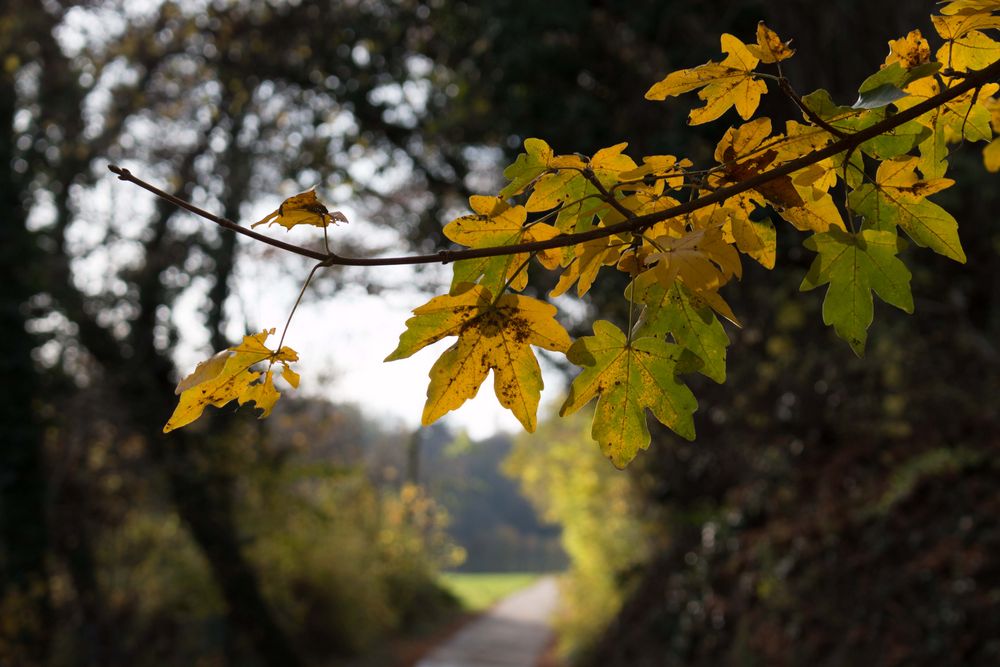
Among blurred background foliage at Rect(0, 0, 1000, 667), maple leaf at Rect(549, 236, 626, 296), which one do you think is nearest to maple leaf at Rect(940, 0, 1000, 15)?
maple leaf at Rect(549, 236, 626, 296)

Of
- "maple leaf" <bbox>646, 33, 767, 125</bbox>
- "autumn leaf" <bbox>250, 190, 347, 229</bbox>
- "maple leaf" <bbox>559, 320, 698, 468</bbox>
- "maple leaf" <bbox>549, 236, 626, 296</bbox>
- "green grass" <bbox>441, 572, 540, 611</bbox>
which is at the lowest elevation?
"maple leaf" <bbox>559, 320, 698, 468</bbox>

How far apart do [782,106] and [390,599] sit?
13.0 m

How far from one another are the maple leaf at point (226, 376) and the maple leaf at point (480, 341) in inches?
4.9

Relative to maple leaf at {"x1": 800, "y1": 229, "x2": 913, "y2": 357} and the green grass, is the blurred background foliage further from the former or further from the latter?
the green grass

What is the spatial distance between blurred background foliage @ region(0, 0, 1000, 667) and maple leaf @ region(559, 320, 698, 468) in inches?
125

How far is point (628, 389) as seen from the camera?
906 mm

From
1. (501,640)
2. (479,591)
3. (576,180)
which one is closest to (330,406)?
(501,640)

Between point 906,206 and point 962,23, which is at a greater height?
point 962,23

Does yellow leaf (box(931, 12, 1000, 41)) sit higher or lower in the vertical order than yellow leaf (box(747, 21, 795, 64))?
lower

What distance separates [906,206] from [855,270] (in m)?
0.12

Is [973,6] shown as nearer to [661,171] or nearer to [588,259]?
[661,171]

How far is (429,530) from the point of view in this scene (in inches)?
886

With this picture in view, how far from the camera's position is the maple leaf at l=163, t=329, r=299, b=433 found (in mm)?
826

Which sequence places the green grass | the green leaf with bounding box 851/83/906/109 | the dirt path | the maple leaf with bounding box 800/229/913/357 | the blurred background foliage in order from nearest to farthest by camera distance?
1. the green leaf with bounding box 851/83/906/109
2. the maple leaf with bounding box 800/229/913/357
3. the blurred background foliage
4. the dirt path
5. the green grass
